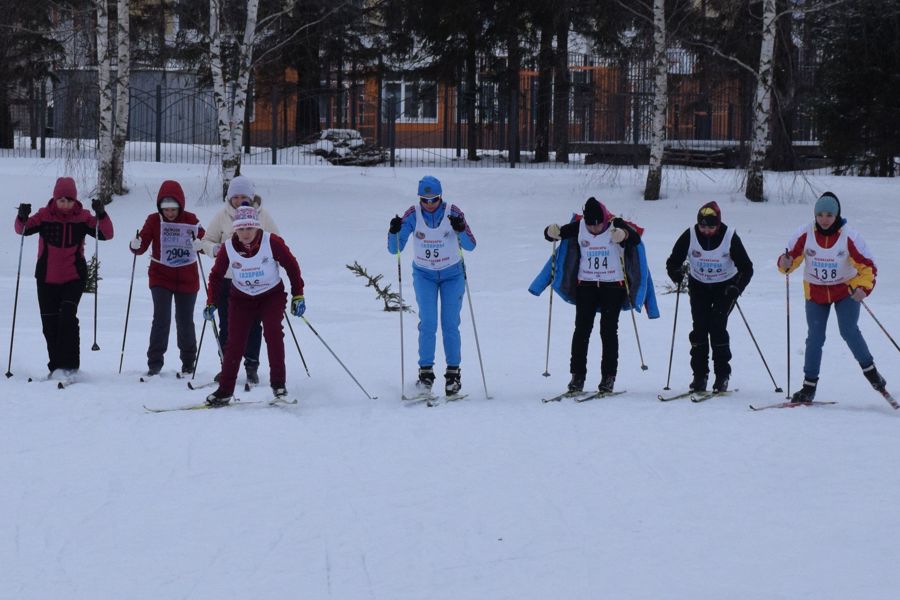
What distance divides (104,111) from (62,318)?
11676 mm

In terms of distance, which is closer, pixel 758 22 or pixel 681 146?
pixel 758 22

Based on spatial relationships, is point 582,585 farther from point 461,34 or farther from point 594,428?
point 461,34

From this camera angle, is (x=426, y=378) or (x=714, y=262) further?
(x=426, y=378)

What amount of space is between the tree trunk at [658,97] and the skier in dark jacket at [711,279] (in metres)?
11.1

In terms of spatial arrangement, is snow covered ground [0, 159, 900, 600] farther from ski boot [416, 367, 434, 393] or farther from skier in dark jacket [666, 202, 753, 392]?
skier in dark jacket [666, 202, 753, 392]

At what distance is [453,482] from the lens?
6.21m

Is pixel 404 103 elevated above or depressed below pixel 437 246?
above

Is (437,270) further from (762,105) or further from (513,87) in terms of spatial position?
(513,87)

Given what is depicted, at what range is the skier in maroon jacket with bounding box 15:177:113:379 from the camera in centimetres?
893

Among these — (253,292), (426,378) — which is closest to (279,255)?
(253,292)

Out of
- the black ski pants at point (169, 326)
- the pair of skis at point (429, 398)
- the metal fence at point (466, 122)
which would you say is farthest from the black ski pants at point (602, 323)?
the metal fence at point (466, 122)

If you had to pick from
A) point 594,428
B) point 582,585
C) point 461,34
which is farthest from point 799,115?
point 582,585

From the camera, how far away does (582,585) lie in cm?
482

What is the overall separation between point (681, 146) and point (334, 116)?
10407mm
